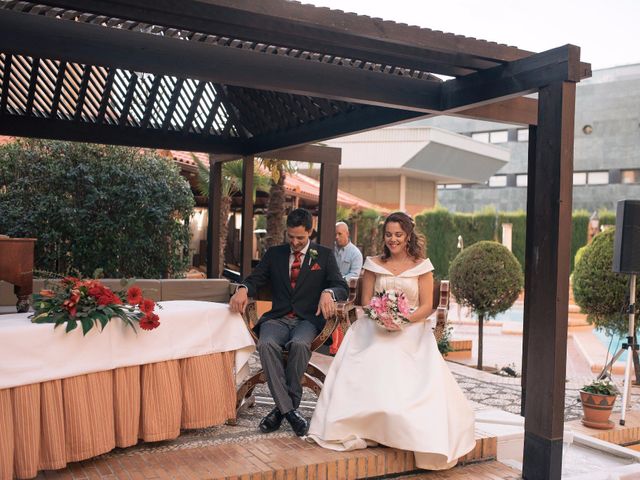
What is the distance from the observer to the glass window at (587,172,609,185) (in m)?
35.9

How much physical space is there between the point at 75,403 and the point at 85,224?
679 cm

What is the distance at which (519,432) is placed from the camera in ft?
17.2

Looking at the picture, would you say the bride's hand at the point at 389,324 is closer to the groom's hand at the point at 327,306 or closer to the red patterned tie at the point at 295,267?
the groom's hand at the point at 327,306

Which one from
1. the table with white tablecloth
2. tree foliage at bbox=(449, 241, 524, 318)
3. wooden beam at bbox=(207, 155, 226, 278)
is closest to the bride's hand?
the table with white tablecloth

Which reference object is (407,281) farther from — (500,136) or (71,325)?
(500,136)

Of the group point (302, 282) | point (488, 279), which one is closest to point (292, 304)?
point (302, 282)

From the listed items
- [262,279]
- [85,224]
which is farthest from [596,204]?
[262,279]

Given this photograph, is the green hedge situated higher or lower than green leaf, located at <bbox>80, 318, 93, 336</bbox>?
higher

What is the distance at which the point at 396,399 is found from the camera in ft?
14.2

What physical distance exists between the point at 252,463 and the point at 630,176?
35.4 m

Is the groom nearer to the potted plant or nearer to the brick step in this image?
the brick step

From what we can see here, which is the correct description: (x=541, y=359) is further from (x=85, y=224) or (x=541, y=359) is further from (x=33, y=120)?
(x=85, y=224)

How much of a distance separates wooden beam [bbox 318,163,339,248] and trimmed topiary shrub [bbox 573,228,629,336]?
331 centimetres

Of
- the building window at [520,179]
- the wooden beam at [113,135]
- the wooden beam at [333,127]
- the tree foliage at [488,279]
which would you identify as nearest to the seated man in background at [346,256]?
the wooden beam at [333,127]
